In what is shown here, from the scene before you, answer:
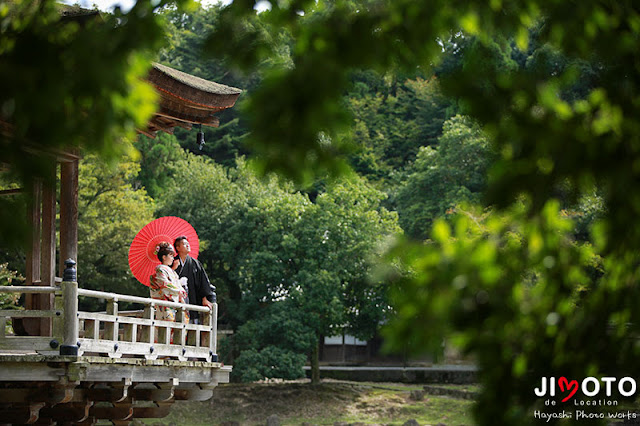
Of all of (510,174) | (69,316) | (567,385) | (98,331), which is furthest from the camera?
(98,331)

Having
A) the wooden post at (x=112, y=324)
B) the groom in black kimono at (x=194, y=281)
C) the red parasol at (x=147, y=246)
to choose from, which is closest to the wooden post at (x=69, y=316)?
the wooden post at (x=112, y=324)

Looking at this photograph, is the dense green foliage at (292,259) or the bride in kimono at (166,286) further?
the dense green foliage at (292,259)

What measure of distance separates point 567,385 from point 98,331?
5.20 m

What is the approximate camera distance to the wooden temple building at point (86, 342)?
6.59 meters

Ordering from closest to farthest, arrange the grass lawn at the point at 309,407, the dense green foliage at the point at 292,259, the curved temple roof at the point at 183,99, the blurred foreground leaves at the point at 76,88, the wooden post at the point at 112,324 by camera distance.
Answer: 1. the blurred foreground leaves at the point at 76,88
2. the wooden post at the point at 112,324
3. the curved temple roof at the point at 183,99
4. the grass lawn at the point at 309,407
5. the dense green foliage at the point at 292,259

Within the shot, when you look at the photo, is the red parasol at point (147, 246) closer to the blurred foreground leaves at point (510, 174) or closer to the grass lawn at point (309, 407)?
the blurred foreground leaves at point (510, 174)

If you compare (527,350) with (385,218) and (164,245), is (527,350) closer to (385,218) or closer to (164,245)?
(164,245)

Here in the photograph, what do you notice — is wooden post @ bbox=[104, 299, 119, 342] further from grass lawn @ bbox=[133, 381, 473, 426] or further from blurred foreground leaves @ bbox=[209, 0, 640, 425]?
grass lawn @ bbox=[133, 381, 473, 426]

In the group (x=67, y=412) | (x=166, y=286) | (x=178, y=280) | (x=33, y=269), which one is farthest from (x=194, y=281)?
(x=67, y=412)

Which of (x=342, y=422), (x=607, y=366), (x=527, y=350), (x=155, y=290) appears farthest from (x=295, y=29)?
(x=342, y=422)

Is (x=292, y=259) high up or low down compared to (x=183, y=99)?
down

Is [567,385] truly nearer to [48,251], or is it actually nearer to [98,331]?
[98,331]

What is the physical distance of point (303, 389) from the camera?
19547 mm

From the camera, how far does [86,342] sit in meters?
6.70
